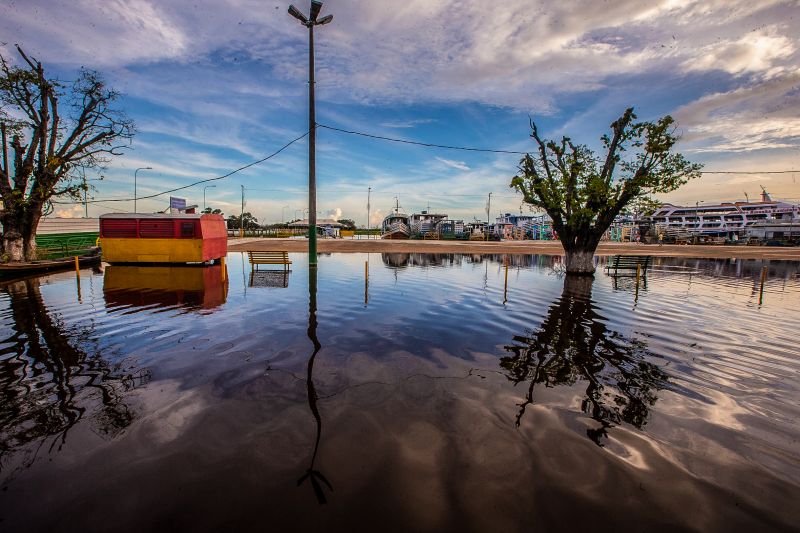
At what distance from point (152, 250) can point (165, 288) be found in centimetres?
984

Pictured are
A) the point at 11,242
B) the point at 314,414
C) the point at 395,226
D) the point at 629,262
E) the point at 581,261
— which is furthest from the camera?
the point at 395,226

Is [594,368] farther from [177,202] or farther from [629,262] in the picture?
[177,202]

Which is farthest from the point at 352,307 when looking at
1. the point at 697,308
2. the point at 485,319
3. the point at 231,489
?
the point at 697,308

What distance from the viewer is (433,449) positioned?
12.0ft

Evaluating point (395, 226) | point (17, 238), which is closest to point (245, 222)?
point (395, 226)

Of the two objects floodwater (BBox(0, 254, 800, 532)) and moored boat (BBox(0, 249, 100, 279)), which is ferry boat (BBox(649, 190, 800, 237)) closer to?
floodwater (BBox(0, 254, 800, 532))

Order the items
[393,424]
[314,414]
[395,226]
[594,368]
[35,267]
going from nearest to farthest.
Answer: [393,424], [314,414], [594,368], [35,267], [395,226]

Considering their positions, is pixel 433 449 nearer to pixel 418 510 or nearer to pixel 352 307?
pixel 418 510

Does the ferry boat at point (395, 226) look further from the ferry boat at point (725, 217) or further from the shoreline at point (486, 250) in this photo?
the ferry boat at point (725, 217)

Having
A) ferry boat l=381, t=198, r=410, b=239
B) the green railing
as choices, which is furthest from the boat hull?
ferry boat l=381, t=198, r=410, b=239

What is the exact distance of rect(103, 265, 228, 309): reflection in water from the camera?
10.9 meters

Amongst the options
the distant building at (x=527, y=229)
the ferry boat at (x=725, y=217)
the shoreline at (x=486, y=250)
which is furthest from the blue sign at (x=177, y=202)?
the ferry boat at (x=725, y=217)

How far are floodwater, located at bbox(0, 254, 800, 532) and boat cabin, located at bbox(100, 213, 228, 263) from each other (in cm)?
1271

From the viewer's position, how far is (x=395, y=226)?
80438 millimetres
